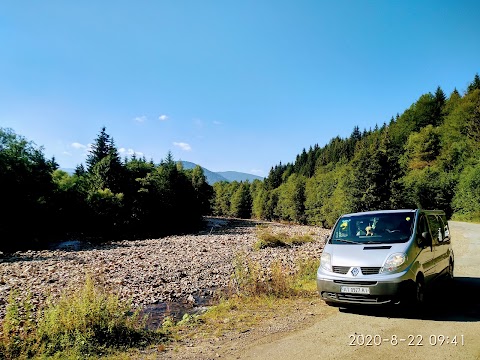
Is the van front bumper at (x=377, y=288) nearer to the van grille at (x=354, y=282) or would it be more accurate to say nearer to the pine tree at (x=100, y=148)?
the van grille at (x=354, y=282)

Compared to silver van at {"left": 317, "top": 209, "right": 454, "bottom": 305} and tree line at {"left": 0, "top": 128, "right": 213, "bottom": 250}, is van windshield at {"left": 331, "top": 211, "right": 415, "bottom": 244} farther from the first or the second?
tree line at {"left": 0, "top": 128, "right": 213, "bottom": 250}

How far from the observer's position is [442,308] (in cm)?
711

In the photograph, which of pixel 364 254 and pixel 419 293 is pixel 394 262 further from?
pixel 419 293

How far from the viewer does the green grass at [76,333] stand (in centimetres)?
516

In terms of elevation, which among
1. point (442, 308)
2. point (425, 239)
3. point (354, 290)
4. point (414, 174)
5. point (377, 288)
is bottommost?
point (442, 308)

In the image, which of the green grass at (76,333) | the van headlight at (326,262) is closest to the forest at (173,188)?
the green grass at (76,333)

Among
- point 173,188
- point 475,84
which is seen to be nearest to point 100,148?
point 173,188

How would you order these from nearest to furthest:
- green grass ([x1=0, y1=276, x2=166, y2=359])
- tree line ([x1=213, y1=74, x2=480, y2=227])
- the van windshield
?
green grass ([x1=0, y1=276, x2=166, y2=359])
the van windshield
tree line ([x1=213, y1=74, x2=480, y2=227])

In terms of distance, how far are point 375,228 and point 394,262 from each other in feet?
4.24

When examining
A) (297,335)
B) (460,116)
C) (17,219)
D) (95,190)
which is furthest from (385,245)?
(460,116)

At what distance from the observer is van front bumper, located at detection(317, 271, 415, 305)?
20.1 ft

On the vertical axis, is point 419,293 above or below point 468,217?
below

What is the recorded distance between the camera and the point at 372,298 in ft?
20.6

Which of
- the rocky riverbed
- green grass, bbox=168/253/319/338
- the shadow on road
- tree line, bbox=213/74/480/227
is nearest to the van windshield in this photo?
the shadow on road
